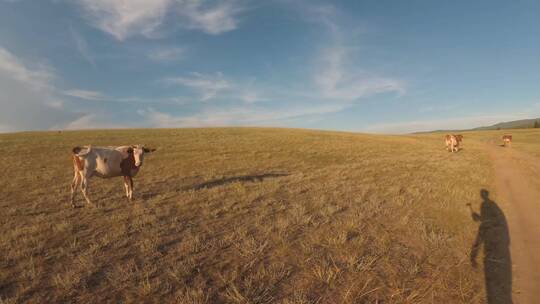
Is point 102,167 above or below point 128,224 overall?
above

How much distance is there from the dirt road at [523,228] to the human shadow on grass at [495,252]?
0.32 ft

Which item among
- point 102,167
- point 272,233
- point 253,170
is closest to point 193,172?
point 253,170

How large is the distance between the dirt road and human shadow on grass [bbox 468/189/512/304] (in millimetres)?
96

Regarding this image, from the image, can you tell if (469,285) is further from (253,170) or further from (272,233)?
(253,170)

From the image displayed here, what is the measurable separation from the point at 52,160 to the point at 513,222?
27318 millimetres

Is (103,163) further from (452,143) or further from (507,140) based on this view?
(507,140)

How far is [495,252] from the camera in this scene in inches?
230

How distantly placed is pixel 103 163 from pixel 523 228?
12.7 m

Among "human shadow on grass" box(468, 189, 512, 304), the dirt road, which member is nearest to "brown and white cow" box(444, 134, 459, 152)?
the dirt road

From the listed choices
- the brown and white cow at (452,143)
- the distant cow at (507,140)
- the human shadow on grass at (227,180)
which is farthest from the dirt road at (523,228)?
the distant cow at (507,140)

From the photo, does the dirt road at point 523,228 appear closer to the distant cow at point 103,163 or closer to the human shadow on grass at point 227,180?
the human shadow on grass at point 227,180

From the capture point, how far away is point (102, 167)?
10.1 meters

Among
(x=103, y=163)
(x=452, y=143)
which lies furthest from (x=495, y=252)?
(x=452, y=143)

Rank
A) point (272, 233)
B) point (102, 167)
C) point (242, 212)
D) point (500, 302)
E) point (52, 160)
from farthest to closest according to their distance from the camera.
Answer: point (52, 160), point (102, 167), point (242, 212), point (272, 233), point (500, 302)
